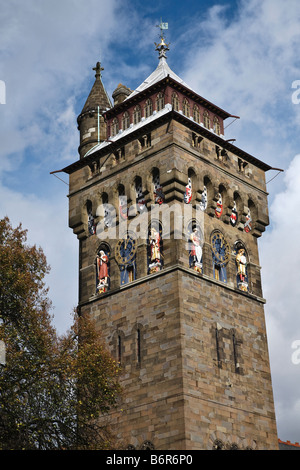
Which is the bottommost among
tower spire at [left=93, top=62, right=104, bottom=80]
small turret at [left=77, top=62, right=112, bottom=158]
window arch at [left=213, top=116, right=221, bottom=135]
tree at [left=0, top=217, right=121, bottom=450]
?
tree at [left=0, top=217, right=121, bottom=450]

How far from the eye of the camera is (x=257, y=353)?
1666 inches

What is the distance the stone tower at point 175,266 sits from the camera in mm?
38156

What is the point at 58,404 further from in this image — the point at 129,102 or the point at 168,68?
the point at 168,68

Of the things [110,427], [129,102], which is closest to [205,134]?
[129,102]

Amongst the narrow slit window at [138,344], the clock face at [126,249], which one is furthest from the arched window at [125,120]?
the narrow slit window at [138,344]

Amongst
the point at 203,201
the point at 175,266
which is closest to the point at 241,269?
the point at 203,201

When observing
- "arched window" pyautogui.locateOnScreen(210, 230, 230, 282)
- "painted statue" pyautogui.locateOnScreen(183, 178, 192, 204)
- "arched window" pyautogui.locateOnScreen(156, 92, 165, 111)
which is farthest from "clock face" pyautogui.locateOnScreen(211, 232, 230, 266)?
"arched window" pyautogui.locateOnScreen(156, 92, 165, 111)

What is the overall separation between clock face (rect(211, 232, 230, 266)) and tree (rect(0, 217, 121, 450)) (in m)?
8.86

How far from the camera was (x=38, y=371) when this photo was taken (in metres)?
33.3

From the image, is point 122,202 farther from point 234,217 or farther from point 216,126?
point 216,126

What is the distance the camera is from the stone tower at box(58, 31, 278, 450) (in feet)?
125

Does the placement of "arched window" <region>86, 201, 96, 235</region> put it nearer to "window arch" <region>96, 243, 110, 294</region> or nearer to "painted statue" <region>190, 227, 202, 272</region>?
"window arch" <region>96, 243, 110, 294</region>

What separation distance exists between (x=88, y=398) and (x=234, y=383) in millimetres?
8106

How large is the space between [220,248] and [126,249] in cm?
469
